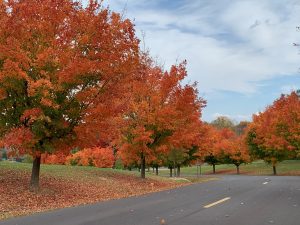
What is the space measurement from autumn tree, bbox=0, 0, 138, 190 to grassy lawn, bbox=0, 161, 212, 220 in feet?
3.69

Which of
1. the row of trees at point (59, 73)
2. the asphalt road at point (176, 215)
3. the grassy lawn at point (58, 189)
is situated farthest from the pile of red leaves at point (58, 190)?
the asphalt road at point (176, 215)

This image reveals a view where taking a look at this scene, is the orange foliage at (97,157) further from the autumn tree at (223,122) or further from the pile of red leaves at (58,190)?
the autumn tree at (223,122)

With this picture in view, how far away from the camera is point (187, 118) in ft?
86.1

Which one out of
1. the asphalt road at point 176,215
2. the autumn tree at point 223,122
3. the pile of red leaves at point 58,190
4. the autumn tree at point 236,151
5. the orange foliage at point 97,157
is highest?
the autumn tree at point 223,122

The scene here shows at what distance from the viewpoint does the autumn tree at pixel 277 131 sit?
130ft

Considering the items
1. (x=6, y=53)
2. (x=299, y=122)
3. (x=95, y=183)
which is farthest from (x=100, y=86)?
(x=299, y=122)

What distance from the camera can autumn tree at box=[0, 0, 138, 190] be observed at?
14.9m

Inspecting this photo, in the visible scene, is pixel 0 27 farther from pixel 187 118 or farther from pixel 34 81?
pixel 187 118

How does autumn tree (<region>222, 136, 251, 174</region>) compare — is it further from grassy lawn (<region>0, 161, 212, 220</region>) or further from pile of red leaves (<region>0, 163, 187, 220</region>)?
pile of red leaves (<region>0, 163, 187, 220</region>)

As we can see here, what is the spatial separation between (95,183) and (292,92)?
35764 millimetres

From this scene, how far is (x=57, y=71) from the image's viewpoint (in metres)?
15.6

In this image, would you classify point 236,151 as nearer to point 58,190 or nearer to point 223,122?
point 58,190

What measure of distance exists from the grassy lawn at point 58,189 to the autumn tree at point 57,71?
113cm

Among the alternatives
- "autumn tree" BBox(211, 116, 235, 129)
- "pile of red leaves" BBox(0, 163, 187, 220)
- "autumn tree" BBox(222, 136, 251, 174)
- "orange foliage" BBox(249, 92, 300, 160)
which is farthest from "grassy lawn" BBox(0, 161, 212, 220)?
"autumn tree" BBox(211, 116, 235, 129)
